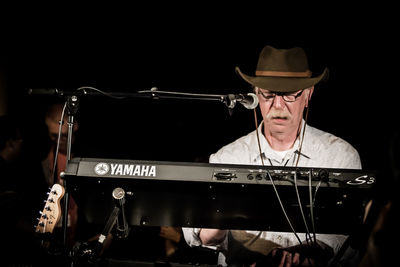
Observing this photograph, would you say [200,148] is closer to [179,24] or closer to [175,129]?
[175,129]

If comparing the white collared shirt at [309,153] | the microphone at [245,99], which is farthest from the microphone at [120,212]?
the white collared shirt at [309,153]

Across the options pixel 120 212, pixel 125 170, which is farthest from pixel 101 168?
pixel 120 212

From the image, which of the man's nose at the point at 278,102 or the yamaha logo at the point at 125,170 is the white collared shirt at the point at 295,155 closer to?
the man's nose at the point at 278,102

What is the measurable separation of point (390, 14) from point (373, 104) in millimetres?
767

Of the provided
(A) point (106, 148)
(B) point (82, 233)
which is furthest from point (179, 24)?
(B) point (82, 233)

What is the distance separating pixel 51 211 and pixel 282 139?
1506 millimetres

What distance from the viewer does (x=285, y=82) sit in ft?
7.51

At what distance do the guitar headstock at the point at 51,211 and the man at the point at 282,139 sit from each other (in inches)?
31.2

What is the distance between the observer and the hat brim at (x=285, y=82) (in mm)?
2217

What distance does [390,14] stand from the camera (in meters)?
2.99

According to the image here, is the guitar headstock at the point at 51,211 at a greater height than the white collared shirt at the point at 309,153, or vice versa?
the white collared shirt at the point at 309,153

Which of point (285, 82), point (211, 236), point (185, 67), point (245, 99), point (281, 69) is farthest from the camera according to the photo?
point (185, 67)

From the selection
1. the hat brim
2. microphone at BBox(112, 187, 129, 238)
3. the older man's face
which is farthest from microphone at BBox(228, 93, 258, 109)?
microphone at BBox(112, 187, 129, 238)

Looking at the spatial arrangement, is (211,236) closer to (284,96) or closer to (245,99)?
(245,99)
